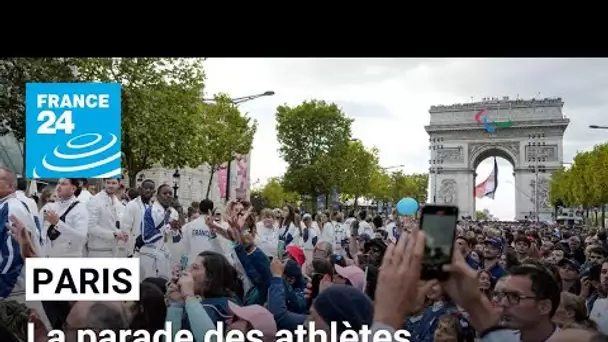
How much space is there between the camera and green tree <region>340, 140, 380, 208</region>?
32.6 ft

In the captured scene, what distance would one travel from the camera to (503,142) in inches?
620

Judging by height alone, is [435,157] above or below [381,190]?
above

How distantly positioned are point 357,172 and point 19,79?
820cm

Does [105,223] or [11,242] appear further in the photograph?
[105,223]

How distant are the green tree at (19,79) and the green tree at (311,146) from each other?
2.16 metres

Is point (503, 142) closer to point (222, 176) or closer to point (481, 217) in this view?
point (481, 217)

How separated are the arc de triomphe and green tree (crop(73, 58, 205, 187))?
2.70m

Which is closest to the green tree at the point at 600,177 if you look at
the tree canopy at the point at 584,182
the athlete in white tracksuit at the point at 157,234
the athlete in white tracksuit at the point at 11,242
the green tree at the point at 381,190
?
the tree canopy at the point at 584,182

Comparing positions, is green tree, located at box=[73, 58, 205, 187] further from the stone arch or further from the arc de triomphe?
the stone arch

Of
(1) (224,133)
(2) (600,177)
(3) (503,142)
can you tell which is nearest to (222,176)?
(1) (224,133)

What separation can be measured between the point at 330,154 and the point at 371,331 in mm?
7376
